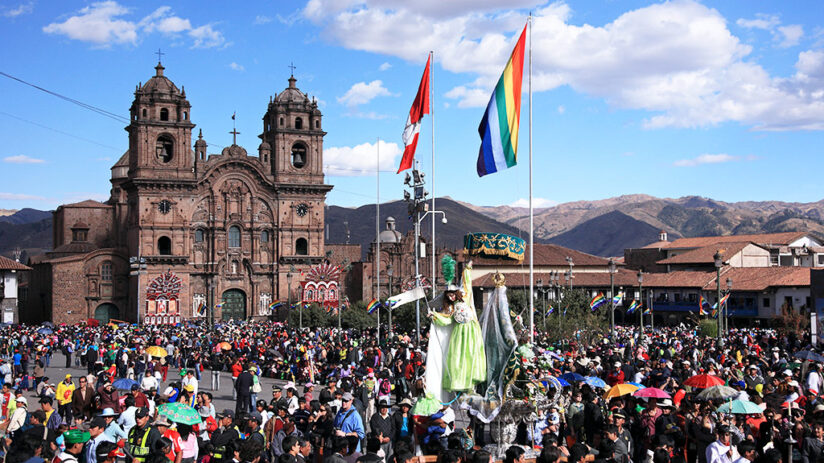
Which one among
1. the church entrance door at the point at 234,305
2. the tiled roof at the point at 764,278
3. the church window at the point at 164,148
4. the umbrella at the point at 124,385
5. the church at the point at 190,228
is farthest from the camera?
the church entrance door at the point at 234,305

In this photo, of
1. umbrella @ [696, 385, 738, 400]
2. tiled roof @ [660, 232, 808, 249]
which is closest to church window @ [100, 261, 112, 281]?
tiled roof @ [660, 232, 808, 249]

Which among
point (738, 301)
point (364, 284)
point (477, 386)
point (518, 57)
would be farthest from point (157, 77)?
point (477, 386)

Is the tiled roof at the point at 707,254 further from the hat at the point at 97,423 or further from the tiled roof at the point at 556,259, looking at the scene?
the hat at the point at 97,423

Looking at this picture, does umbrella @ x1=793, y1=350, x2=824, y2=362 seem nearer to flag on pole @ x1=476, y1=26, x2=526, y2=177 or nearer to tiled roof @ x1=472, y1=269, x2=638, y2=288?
flag on pole @ x1=476, y1=26, x2=526, y2=177

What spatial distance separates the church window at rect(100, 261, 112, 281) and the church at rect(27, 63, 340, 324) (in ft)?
0.24

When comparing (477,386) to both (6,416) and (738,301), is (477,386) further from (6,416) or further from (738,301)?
(738,301)

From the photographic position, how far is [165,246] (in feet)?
213

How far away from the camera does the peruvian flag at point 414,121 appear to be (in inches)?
914

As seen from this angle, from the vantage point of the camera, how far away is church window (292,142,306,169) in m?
69.5

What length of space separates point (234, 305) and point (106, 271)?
380 inches

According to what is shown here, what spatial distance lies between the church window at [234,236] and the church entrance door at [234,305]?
11.6 feet

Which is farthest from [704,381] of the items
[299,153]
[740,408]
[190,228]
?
[299,153]

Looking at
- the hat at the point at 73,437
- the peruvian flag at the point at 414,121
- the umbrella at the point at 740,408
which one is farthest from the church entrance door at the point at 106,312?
the umbrella at the point at 740,408

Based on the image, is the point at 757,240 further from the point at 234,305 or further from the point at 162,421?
the point at 162,421
